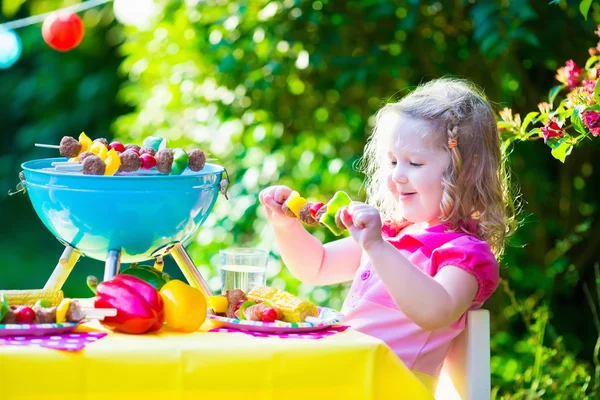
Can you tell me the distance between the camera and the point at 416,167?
2.03m

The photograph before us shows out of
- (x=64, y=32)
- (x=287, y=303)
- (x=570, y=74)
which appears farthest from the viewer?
(x=64, y=32)

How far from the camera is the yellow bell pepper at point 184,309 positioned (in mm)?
1691

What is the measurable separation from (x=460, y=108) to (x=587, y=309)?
2.37m

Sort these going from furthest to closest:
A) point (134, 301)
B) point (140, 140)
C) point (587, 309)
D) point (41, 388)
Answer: point (140, 140)
point (587, 309)
point (134, 301)
point (41, 388)

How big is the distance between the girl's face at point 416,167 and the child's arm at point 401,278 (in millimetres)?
294

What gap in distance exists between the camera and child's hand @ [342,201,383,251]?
1.69 m

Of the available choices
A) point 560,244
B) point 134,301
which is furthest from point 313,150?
point 134,301

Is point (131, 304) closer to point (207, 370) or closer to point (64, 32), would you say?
point (207, 370)

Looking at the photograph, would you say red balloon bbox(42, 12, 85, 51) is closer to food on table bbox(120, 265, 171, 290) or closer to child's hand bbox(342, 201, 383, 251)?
food on table bbox(120, 265, 171, 290)

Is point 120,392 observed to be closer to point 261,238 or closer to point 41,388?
point 41,388

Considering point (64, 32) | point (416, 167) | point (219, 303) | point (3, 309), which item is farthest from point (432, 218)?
point (64, 32)

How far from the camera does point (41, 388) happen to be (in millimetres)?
1492

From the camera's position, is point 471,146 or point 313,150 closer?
point 471,146

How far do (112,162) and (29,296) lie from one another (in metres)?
0.37
